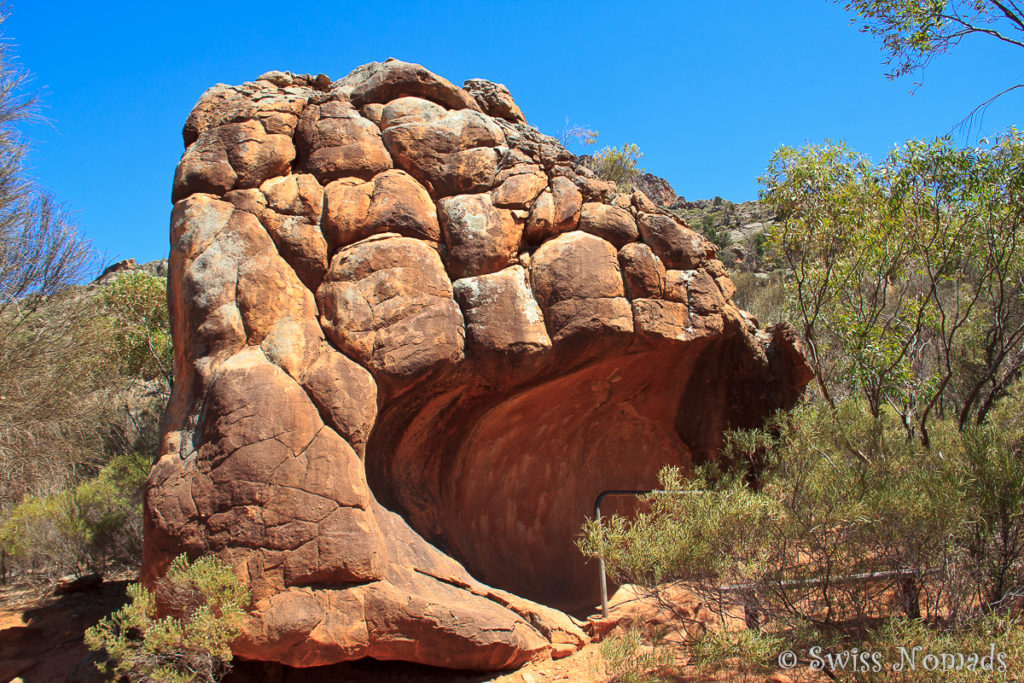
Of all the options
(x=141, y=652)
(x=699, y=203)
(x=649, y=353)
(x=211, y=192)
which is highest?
(x=699, y=203)

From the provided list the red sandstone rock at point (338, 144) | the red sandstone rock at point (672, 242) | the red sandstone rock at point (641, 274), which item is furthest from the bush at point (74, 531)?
the red sandstone rock at point (672, 242)

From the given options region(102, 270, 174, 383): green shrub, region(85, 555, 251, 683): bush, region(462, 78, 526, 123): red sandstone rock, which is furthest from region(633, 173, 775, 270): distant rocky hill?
region(85, 555, 251, 683): bush

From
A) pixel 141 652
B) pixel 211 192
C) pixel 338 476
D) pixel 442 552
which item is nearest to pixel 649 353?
pixel 442 552

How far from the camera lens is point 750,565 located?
5.09m

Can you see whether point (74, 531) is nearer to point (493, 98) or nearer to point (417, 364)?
point (417, 364)

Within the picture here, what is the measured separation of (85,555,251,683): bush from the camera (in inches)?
174

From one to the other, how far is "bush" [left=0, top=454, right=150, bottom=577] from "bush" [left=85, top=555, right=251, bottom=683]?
5.86m

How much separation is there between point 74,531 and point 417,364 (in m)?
7.18

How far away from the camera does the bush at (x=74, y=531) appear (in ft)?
31.6

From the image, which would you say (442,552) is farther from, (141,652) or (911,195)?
(911,195)

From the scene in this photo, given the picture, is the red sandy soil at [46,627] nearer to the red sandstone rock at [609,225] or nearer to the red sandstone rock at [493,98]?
the red sandstone rock at [609,225]

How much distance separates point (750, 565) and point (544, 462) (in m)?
2.71

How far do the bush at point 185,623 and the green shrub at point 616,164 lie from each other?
1398 centimetres

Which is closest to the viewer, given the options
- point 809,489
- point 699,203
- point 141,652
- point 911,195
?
point 141,652
